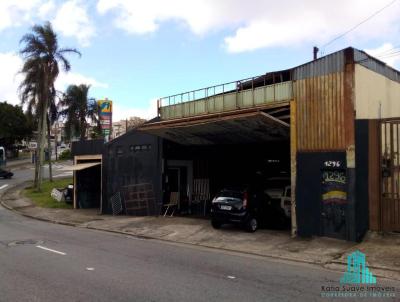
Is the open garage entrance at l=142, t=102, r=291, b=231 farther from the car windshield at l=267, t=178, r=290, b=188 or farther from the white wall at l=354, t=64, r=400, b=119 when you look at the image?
the white wall at l=354, t=64, r=400, b=119

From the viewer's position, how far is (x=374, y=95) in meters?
14.4

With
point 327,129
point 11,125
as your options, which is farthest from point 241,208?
point 11,125

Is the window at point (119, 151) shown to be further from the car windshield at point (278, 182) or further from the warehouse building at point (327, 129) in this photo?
the car windshield at point (278, 182)

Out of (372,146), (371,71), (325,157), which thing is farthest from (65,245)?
(371,71)

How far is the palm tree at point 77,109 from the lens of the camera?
47406 millimetres

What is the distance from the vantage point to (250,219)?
51.8 ft

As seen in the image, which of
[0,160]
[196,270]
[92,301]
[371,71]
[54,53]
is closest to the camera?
[92,301]

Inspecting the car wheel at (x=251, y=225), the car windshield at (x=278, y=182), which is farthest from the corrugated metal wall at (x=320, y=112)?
the car windshield at (x=278, y=182)

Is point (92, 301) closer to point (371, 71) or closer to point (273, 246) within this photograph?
point (273, 246)

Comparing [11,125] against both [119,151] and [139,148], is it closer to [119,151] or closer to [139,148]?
[119,151]

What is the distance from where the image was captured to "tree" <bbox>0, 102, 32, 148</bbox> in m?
73.2

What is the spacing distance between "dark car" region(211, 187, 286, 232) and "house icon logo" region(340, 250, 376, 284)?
4664 millimetres

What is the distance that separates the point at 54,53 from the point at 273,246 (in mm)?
28665

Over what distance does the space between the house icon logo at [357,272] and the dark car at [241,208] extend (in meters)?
4.66
